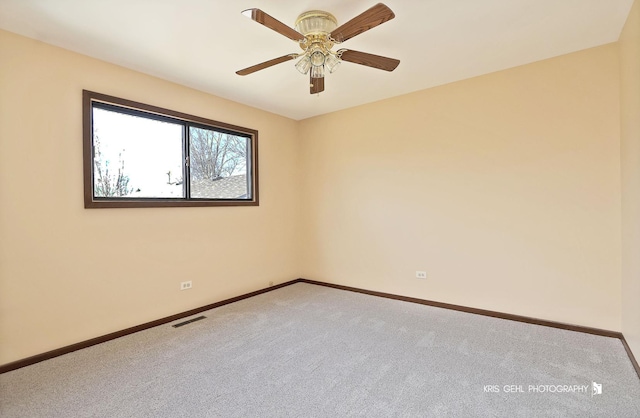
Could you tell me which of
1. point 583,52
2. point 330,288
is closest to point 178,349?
point 330,288

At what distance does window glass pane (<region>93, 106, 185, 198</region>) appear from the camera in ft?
9.15

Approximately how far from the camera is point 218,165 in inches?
150

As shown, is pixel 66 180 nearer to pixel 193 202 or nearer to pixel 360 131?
pixel 193 202

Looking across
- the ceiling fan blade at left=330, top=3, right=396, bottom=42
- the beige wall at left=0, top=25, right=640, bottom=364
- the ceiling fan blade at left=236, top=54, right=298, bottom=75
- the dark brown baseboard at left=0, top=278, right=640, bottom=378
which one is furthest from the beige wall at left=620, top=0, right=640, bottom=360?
the ceiling fan blade at left=236, top=54, right=298, bottom=75

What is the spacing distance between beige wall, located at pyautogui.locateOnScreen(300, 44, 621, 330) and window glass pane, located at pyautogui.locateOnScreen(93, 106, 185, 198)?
2.20 m

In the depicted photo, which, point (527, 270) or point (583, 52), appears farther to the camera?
point (527, 270)

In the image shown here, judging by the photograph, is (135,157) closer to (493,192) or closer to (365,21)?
(365,21)

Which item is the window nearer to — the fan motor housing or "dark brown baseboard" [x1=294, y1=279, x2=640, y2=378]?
the fan motor housing

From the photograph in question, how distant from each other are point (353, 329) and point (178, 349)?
1615 millimetres

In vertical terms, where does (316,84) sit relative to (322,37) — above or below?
below

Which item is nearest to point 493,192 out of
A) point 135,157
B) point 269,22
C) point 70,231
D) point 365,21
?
point 365,21

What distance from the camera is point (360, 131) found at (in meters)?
4.16

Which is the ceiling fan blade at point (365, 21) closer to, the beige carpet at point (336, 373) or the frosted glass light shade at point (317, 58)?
the frosted glass light shade at point (317, 58)

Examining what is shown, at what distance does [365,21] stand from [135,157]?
2.61m
